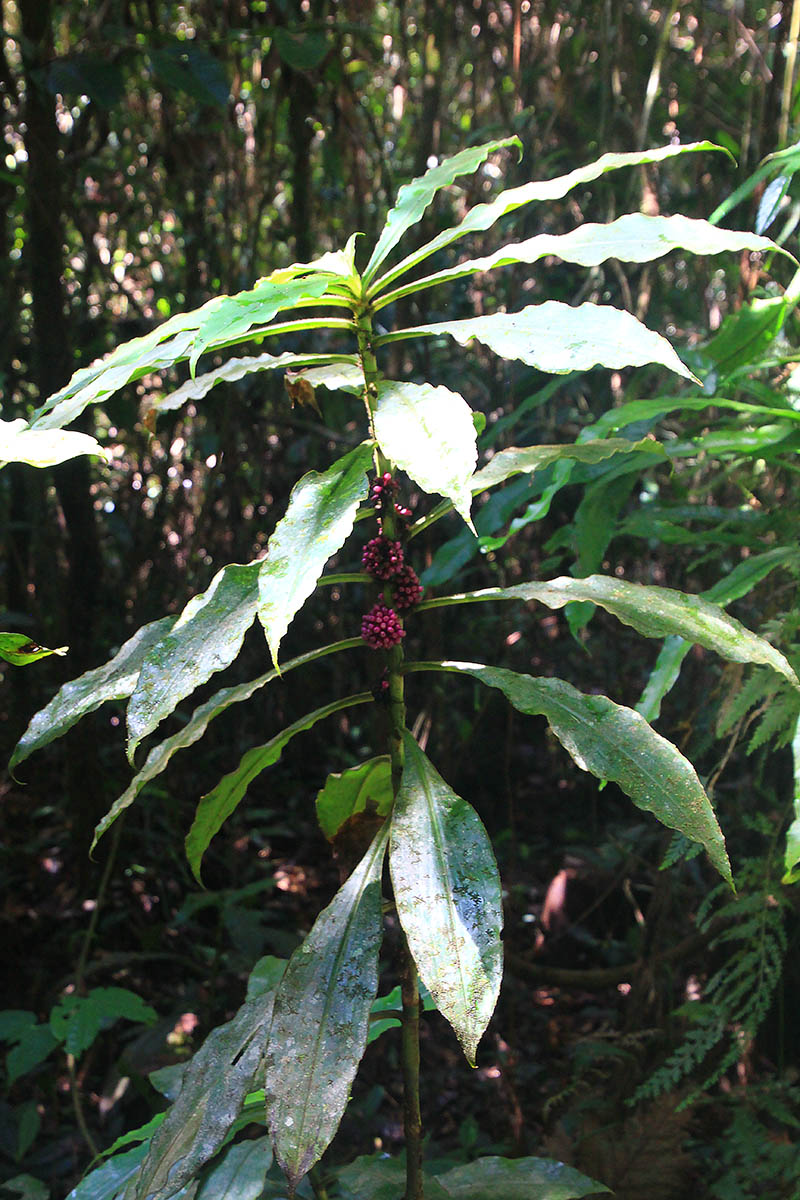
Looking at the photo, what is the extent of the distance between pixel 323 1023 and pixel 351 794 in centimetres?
33

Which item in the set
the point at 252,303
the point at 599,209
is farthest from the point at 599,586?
the point at 599,209

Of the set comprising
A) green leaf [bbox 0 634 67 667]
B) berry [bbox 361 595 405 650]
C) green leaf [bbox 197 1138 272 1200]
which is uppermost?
green leaf [bbox 0 634 67 667]

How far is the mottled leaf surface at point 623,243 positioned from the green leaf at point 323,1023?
583mm

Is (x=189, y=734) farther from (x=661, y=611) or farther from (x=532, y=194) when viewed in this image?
(x=532, y=194)

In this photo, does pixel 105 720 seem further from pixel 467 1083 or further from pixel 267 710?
pixel 467 1083

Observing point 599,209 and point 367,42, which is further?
point 367,42

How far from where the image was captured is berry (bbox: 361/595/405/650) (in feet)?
3.28

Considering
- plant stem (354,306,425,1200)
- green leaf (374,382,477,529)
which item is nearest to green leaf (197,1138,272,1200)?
plant stem (354,306,425,1200)

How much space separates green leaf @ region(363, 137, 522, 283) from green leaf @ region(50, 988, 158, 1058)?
1.50 metres

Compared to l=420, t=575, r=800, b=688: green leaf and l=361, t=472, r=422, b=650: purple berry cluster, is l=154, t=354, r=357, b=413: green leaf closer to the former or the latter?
l=361, t=472, r=422, b=650: purple berry cluster

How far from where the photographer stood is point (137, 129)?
10.7 feet

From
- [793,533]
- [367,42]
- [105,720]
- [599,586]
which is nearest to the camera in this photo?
[599,586]

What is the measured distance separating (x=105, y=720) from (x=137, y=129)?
1963 millimetres

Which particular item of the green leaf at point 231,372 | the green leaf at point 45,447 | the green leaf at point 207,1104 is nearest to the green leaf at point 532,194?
the green leaf at point 231,372
